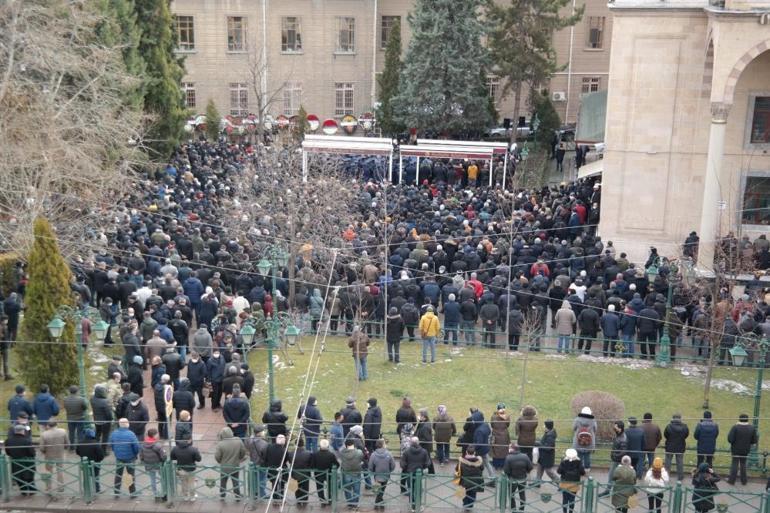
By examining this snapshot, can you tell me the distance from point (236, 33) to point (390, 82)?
26.2ft

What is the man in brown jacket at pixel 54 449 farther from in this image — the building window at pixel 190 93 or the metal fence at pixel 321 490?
the building window at pixel 190 93

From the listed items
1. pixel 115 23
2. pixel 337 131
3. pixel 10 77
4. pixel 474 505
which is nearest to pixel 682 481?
pixel 474 505

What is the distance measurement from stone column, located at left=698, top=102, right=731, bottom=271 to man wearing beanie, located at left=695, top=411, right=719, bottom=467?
11.1m

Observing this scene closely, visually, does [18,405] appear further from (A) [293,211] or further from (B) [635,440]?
(B) [635,440]

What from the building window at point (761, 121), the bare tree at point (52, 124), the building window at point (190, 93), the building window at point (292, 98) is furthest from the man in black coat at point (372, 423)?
the building window at point (190, 93)

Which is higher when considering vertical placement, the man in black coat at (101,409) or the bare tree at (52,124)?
the bare tree at (52,124)

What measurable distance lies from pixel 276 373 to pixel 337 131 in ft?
88.2

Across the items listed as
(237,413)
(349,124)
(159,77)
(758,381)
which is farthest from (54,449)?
(349,124)

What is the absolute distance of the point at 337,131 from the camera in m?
49.1

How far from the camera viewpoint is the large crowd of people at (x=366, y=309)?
59.7ft

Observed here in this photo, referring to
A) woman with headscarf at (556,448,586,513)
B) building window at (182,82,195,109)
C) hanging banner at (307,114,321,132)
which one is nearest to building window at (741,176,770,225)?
woman with headscarf at (556,448,586,513)

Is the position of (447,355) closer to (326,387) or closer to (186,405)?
(326,387)

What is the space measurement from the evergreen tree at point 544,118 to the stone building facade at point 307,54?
3.55m

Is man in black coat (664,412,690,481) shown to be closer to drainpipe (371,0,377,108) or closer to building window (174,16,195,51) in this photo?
drainpipe (371,0,377,108)
